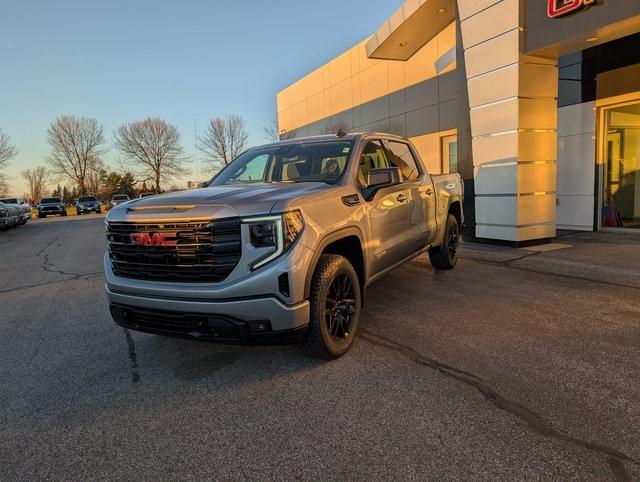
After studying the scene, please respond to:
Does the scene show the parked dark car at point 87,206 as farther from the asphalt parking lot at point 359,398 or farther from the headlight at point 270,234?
the headlight at point 270,234

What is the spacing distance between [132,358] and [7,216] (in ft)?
66.1

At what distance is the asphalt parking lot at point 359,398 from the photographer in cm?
242

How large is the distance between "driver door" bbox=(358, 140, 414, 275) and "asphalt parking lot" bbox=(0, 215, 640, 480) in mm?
712

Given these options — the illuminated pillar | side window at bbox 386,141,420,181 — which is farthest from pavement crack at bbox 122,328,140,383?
→ the illuminated pillar

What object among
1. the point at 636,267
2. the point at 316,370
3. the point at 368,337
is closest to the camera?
the point at 316,370

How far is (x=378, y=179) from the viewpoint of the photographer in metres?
4.06

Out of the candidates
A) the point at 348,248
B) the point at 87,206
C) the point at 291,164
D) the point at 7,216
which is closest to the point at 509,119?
the point at 291,164

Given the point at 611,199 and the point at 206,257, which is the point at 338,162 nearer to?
the point at 206,257

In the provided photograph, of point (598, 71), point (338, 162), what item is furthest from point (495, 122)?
point (338, 162)

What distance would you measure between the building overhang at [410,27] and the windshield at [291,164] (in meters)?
8.58

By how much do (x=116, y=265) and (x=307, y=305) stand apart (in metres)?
1.74

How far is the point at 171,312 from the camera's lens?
3.25 m

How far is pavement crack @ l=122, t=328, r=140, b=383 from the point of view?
11.7ft

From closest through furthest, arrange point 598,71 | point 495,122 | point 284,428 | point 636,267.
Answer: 1. point 284,428
2. point 636,267
3. point 495,122
4. point 598,71
